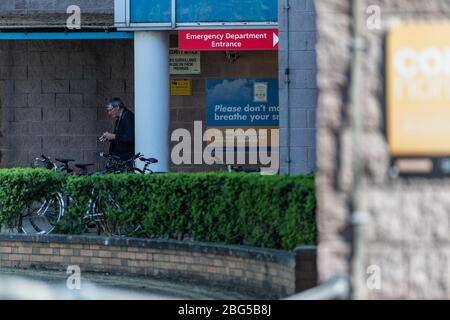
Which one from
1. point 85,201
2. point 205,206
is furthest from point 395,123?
point 85,201

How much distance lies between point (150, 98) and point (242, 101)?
2.60 meters

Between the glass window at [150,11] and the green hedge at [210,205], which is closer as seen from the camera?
the green hedge at [210,205]

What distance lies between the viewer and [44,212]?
12445 mm

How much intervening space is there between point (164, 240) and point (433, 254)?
5.67 metres

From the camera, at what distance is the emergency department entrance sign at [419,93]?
5883mm

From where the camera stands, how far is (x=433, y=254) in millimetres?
5996

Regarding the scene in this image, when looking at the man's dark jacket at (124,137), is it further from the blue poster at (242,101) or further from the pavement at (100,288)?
the pavement at (100,288)

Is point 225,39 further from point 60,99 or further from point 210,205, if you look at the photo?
point 210,205

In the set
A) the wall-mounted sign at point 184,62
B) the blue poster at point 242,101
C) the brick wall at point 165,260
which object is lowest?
the brick wall at point 165,260

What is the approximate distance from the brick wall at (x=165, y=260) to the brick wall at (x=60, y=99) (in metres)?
7.05

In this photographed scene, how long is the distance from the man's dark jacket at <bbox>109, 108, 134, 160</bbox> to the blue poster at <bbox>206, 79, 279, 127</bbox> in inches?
108

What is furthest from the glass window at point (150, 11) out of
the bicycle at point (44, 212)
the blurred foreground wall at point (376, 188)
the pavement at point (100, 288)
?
the blurred foreground wall at point (376, 188)

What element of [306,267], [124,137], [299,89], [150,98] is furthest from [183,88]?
[306,267]
